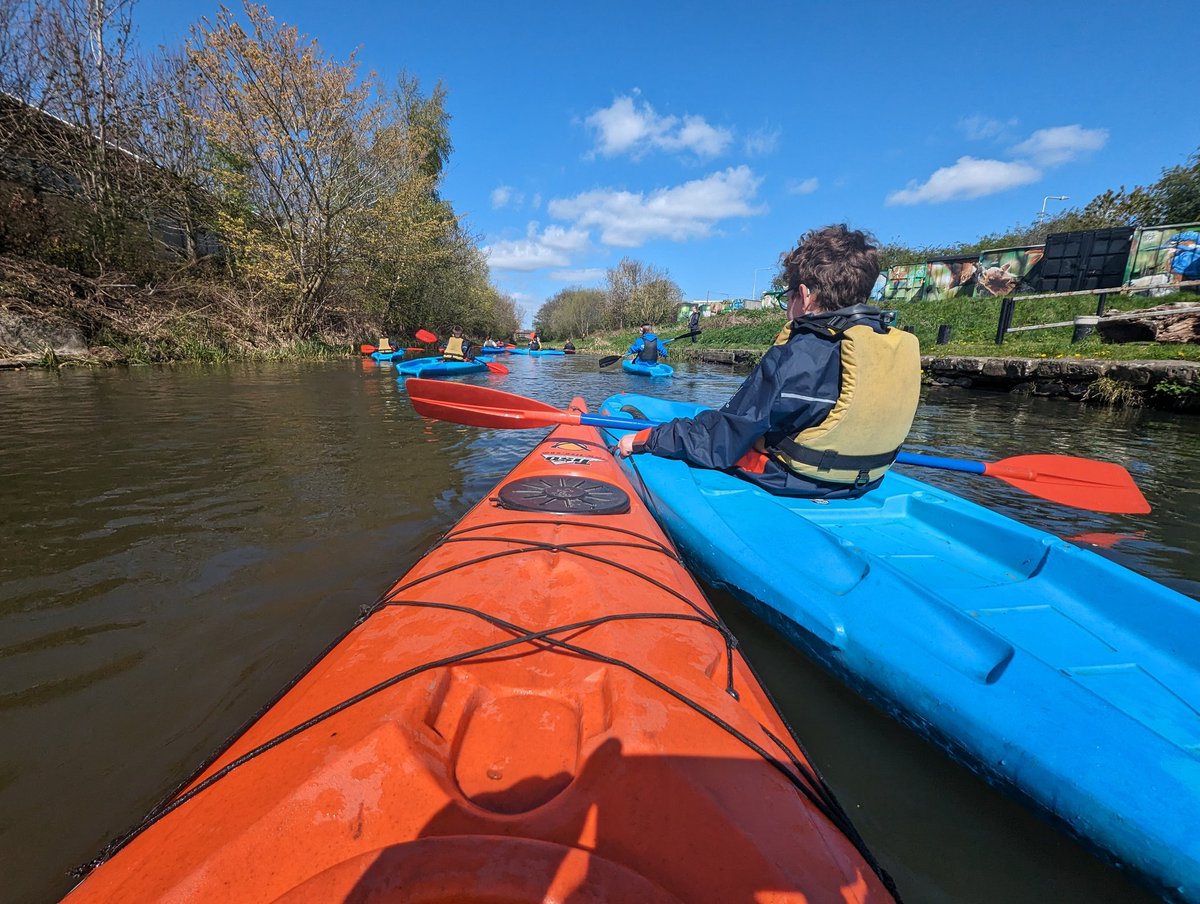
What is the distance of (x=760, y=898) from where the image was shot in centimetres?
75

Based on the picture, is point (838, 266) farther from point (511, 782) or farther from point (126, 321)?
point (126, 321)

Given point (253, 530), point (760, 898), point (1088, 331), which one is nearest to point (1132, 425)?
point (1088, 331)

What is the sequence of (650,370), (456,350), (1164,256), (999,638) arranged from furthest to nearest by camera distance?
(1164,256)
(650,370)
(456,350)
(999,638)

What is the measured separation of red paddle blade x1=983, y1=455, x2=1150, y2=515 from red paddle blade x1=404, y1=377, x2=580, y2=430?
3.01 metres

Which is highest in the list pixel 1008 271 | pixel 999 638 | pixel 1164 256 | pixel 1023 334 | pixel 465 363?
pixel 1008 271

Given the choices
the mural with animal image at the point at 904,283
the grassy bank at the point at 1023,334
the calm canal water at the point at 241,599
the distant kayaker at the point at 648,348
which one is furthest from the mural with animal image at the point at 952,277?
the calm canal water at the point at 241,599

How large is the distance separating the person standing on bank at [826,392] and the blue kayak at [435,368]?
9.28 m

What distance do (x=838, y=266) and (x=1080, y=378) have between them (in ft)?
33.0

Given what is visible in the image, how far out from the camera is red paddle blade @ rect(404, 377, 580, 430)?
3.99m

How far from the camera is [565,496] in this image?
2533 millimetres

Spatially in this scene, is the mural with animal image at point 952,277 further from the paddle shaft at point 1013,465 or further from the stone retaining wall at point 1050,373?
the paddle shaft at point 1013,465

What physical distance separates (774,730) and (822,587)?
0.88m

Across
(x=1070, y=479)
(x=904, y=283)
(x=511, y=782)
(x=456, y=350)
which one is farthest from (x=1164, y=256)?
(x=511, y=782)

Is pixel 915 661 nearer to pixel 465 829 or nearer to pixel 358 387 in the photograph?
pixel 465 829
